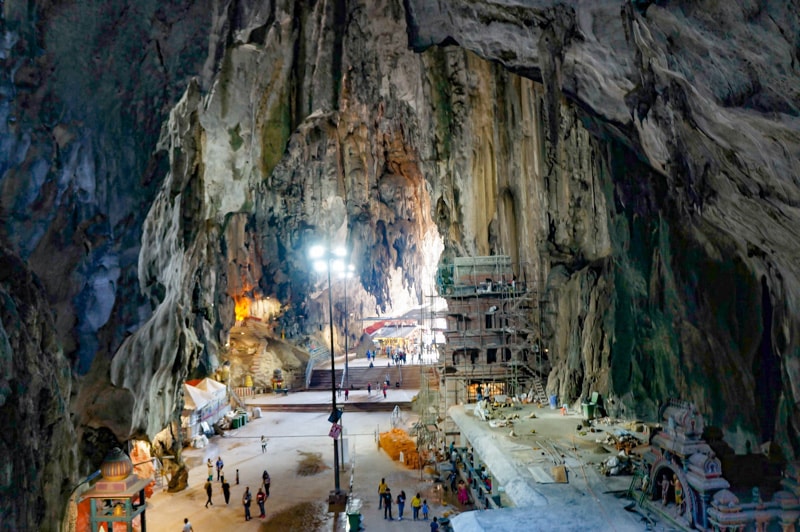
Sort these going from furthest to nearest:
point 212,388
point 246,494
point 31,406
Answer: point 212,388 → point 246,494 → point 31,406

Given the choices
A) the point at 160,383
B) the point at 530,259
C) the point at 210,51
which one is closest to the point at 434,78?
the point at 530,259

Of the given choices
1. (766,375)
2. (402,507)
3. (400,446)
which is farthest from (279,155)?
(766,375)

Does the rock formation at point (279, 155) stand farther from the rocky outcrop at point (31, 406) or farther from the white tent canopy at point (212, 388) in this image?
the white tent canopy at point (212, 388)

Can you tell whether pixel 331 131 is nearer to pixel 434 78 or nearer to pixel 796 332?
pixel 434 78

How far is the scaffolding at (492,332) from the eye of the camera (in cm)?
2769

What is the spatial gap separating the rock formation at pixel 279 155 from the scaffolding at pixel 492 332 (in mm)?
4525

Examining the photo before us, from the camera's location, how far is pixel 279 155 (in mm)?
22516

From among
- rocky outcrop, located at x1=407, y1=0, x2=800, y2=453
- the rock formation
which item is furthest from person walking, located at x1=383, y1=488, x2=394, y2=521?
rocky outcrop, located at x1=407, y1=0, x2=800, y2=453

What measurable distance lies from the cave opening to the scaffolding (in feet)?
54.5

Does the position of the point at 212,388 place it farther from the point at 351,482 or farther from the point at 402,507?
the point at 402,507

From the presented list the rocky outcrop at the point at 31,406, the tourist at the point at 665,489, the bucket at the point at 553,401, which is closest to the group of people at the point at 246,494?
the rocky outcrop at the point at 31,406

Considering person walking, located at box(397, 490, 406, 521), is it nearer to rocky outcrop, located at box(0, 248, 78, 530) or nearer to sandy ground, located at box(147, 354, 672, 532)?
sandy ground, located at box(147, 354, 672, 532)

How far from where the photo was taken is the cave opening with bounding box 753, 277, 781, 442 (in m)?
10.1

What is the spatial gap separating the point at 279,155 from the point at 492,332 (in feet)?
42.9
